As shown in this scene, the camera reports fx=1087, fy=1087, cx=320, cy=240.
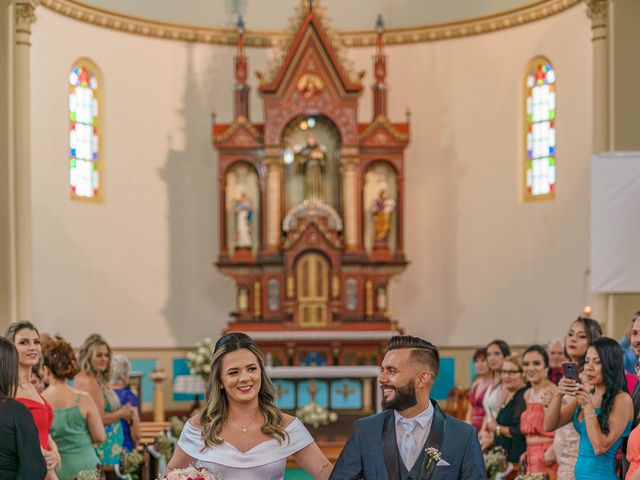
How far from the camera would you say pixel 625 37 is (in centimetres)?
1329

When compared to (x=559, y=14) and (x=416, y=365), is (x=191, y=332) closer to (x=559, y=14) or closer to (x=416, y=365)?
(x=559, y=14)

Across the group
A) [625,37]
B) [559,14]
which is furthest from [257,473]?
[559,14]

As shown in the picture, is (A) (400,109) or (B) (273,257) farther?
(A) (400,109)

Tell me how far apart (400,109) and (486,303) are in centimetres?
351

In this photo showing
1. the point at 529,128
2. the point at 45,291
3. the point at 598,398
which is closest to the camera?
the point at 598,398

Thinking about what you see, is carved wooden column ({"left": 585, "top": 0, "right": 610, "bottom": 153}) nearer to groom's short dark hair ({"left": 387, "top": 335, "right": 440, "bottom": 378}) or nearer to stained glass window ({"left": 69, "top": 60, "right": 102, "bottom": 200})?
stained glass window ({"left": 69, "top": 60, "right": 102, "bottom": 200})

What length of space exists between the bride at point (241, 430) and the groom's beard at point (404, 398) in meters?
0.45

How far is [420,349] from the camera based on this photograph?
4.36 m

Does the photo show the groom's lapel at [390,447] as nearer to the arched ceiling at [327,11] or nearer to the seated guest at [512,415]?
the seated guest at [512,415]

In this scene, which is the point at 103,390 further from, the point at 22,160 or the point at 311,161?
the point at 311,161

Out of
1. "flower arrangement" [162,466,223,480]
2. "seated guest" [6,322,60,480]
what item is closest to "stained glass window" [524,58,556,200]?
"seated guest" [6,322,60,480]

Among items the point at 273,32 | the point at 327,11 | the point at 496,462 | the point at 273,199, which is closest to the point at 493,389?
the point at 496,462

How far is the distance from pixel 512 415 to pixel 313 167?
9.72 m

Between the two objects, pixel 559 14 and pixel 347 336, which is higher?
pixel 559 14
